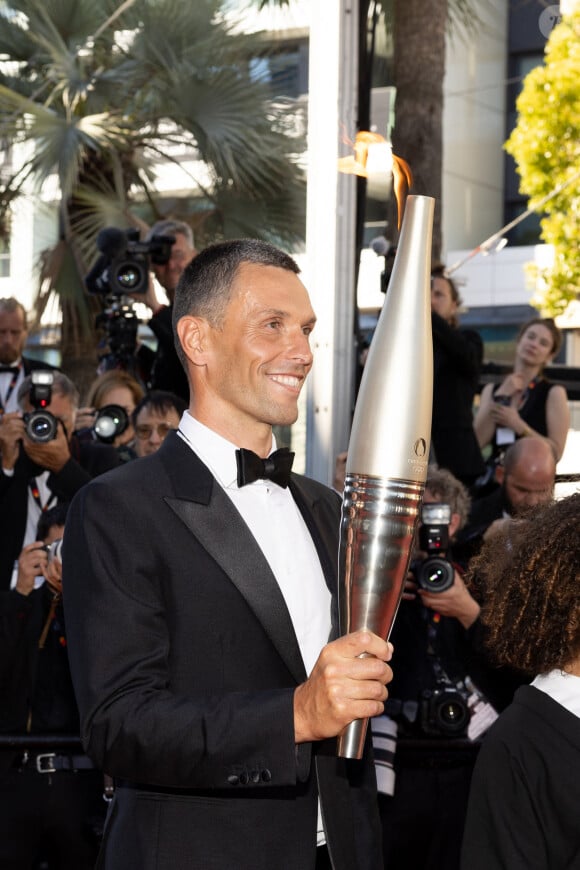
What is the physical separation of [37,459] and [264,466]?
2.45 meters

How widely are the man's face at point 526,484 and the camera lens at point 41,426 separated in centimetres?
171

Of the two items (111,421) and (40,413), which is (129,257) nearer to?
(111,421)

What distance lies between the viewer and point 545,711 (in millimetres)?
2033

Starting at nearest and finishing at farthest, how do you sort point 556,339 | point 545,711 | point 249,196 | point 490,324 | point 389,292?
point 389,292, point 545,711, point 556,339, point 249,196, point 490,324

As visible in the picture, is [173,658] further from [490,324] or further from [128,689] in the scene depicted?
[490,324]

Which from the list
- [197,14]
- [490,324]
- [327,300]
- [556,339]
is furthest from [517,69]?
[327,300]

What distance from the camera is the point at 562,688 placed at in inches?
81.7

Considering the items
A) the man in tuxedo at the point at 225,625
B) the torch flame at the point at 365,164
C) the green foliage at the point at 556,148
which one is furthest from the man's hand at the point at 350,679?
the green foliage at the point at 556,148

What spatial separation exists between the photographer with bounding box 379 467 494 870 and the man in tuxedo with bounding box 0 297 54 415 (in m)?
2.31

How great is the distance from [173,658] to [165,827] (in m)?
0.26

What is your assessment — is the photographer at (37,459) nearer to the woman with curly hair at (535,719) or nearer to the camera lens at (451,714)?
the camera lens at (451,714)

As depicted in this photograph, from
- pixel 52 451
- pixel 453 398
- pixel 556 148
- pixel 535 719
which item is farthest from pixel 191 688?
pixel 556 148

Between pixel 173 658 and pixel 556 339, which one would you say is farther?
pixel 556 339

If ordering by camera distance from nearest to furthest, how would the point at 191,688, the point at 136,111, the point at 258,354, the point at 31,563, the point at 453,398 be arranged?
the point at 191,688, the point at 258,354, the point at 31,563, the point at 453,398, the point at 136,111
